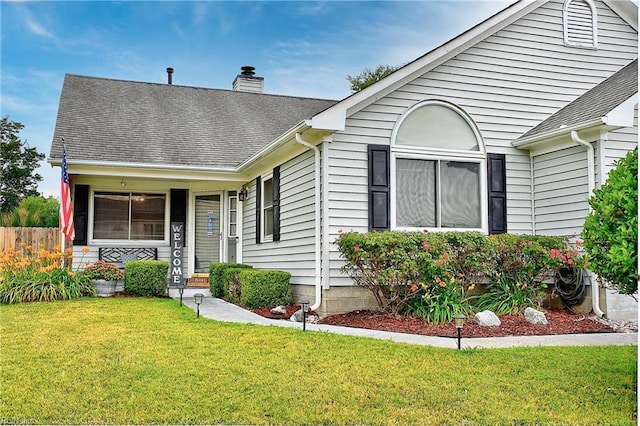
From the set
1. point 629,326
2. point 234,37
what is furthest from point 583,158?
point 234,37

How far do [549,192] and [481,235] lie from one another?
203cm

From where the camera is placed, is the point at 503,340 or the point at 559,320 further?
the point at 559,320

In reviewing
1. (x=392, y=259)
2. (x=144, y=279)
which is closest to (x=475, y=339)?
(x=392, y=259)

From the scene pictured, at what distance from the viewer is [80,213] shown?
1226cm

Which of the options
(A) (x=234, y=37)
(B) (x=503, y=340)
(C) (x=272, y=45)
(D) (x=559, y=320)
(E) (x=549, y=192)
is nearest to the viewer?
(B) (x=503, y=340)

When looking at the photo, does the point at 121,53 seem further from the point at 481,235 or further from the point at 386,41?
the point at 481,235

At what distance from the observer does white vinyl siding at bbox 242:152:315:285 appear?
8773 mm

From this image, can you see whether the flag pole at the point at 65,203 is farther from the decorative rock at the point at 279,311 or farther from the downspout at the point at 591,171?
the downspout at the point at 591,171

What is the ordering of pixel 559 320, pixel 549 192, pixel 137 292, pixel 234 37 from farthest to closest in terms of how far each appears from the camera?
1. pixel 234 37
2. pixel 137 292
3. pixel 549 192
4. pixel 559 320

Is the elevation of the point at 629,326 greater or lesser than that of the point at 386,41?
lesser

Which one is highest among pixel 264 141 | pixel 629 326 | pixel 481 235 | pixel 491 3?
pixel 491 3

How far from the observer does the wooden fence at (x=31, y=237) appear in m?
12.3

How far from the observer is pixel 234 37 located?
47.0ft

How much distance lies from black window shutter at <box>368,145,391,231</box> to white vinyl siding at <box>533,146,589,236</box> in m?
2.63
